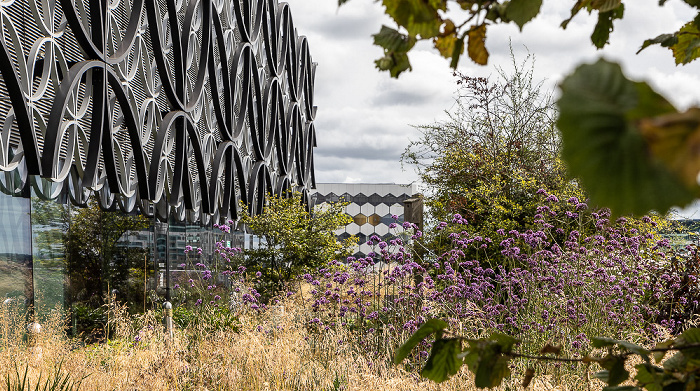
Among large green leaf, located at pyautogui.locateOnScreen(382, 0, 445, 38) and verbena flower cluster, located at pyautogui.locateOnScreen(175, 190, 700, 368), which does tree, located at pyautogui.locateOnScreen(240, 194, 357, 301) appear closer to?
verbena flower cluster, located at pyautogui.locateOnScreen(175, 190, 700, 368)

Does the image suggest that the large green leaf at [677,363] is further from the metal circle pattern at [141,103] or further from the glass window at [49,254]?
the glass window at [49,254]

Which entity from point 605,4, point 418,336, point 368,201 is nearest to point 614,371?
point 418,336

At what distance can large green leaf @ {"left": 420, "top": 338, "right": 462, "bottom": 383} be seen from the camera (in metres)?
0.91

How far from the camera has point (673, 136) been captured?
1.12ft

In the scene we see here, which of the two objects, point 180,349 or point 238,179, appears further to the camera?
point 238,179

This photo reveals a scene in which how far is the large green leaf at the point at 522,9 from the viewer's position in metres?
0.72

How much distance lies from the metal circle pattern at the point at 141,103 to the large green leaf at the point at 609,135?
7262 mm

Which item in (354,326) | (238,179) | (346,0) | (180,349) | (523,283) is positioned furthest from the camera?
(238,179)

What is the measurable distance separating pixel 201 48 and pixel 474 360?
13559 mm

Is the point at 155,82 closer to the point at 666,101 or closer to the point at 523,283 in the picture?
the point at 523,283

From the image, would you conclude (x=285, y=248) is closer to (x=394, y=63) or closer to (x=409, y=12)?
(x=394, y=63)

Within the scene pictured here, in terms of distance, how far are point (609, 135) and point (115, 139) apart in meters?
10.0

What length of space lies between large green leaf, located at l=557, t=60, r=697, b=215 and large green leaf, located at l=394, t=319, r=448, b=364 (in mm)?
513

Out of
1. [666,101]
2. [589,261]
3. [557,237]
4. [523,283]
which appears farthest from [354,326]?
[666,101]
